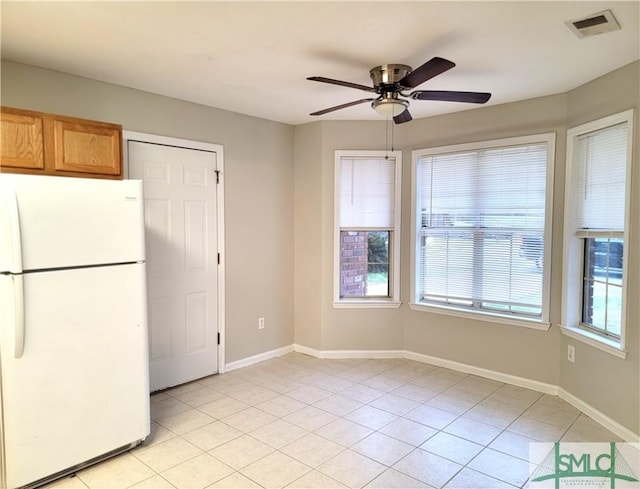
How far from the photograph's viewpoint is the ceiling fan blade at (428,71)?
209 centimetres

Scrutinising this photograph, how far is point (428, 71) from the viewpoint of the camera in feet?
7.27

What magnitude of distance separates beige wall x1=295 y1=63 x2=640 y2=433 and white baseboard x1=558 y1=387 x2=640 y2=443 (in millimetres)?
42

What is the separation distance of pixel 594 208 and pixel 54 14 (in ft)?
12.2

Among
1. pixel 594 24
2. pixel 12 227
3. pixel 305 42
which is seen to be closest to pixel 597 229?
pixel 594 24

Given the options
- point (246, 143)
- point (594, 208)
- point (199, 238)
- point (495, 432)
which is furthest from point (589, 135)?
point (199, 238)

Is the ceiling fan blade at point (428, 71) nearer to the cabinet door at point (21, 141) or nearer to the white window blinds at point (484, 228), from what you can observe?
the white window blinds at point (484, 228)

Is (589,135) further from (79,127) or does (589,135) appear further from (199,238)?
(79,127)

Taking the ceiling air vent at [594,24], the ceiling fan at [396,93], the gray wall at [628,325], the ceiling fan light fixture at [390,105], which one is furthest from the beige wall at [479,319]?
the ceiling fan light fixture at [390,105]

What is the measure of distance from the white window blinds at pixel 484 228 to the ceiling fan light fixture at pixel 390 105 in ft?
4.81

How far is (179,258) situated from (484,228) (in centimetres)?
284

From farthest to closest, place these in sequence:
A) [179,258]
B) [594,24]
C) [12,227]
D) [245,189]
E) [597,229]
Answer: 1. [245,189]
2. [179,258]
3. [597,229]
4. [594,24]
5. [12,227]

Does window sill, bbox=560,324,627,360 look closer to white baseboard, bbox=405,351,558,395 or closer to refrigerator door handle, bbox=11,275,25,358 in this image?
white baseboard, bbox=405,351,558,395

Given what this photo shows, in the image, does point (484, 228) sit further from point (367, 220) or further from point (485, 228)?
point (367, 220)

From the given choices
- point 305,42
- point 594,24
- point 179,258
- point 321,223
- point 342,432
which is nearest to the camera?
point 594,24
